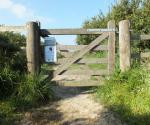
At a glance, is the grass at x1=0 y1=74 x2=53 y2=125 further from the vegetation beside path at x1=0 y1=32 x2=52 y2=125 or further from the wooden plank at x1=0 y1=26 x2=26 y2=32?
the wooden plank at x1=0 y1=26 x2=26 y2=32

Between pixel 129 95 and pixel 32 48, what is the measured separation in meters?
2.80

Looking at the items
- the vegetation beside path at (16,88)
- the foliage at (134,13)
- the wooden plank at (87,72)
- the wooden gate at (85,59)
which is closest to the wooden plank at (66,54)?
the wooden gate at (85,59)

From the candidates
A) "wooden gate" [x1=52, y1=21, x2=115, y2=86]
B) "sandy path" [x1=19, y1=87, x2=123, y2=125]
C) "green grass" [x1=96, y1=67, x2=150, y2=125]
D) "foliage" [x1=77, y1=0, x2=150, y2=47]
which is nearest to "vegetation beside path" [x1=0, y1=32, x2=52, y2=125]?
"sandy path" [x1=19, y1=87, x2=123, y2=125]

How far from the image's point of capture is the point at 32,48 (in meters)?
10.5

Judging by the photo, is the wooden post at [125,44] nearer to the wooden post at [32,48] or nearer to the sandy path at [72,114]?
the sandy path at [72,114]

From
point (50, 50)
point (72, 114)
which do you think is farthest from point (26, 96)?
point (50, 50)

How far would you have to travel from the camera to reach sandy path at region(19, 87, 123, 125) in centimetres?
847

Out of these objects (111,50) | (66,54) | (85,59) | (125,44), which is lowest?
(85,59)

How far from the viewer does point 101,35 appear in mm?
11008

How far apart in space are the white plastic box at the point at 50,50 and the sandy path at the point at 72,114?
1087 millimetres

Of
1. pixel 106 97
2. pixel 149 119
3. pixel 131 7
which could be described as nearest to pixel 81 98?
pixel 106 97

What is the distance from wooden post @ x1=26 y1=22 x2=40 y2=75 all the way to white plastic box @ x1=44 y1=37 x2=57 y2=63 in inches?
10.9

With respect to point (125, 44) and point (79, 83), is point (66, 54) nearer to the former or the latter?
point (79, 83)

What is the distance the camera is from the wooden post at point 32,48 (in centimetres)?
1049
